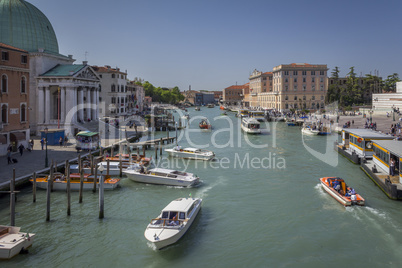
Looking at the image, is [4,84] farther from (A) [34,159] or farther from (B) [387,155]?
(B) [387,155]

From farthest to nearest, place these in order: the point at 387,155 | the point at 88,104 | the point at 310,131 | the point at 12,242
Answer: the point at 310,131 → the point at 88,104 → the point at 387,155 → the point at 12,242

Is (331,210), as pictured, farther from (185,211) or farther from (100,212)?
(100,212)

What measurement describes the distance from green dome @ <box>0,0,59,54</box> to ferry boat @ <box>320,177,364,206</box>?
41350 millimetres

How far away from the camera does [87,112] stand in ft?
170

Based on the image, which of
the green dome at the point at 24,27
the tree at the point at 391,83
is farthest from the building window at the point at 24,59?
the tree at the point at 391,83

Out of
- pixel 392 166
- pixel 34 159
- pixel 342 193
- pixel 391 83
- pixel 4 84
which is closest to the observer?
pixel 342 193

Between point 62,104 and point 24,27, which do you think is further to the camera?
point 62,104

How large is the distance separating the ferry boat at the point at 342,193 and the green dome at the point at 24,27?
4135 centimetres

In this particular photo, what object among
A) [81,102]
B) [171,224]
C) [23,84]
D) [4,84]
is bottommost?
[171,224]

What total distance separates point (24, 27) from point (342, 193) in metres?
43.8

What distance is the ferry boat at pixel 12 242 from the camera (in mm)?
12719

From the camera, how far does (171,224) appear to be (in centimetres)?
1470

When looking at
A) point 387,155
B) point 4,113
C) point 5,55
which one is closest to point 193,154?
point 387,155

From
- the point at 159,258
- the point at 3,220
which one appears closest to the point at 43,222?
the point at 3,220
